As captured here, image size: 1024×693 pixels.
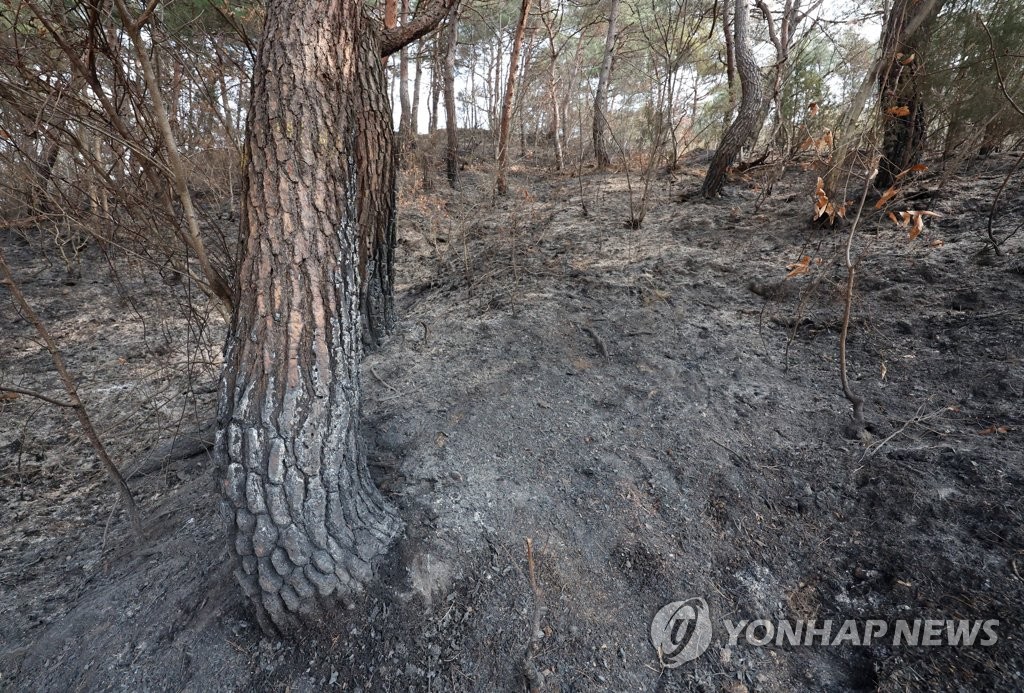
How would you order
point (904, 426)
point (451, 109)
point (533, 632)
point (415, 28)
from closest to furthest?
point (533, 632)
point (904, 426)
point (415, 28)
point (451, 109)

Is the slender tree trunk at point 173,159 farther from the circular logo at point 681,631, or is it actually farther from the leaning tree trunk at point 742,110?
the leaning tree trunk at point 742,110

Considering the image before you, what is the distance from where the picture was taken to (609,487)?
5.80 ft

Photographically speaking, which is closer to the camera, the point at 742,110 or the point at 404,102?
the point at 742,110

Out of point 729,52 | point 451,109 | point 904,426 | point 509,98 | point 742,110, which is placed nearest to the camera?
point 904,426

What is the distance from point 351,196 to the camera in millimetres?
1556

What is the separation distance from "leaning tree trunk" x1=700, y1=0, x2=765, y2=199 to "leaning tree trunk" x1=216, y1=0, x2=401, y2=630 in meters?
4.03

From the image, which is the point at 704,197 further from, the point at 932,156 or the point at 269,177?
the point at 269,177

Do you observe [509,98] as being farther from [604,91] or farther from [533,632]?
[533,632]

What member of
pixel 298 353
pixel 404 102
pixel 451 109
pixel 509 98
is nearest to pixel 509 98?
pixel 509 98

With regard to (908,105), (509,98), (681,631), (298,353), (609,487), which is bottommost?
(681,631)

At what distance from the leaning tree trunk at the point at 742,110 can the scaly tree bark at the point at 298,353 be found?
4.01 m

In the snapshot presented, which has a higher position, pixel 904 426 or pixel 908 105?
pixel 908 105

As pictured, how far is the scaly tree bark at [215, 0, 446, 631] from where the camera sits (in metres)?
1.31

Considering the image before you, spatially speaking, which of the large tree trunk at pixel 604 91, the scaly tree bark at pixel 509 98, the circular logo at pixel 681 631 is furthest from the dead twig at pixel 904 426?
the large tree trunk at pixel 604 91
